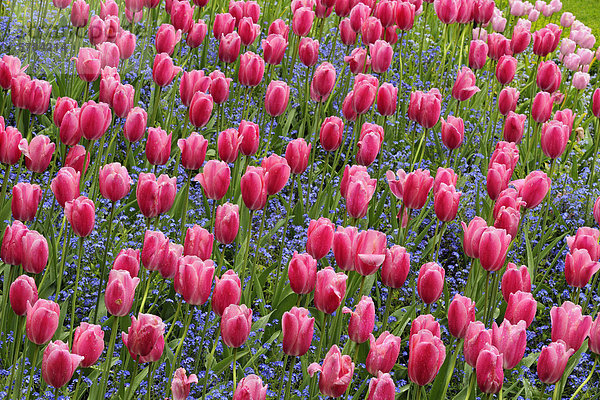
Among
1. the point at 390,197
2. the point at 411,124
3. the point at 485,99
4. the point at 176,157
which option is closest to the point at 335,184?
the point at 390,197

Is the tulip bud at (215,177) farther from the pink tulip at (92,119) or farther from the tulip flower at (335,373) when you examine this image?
the tulip flower at (335,373)

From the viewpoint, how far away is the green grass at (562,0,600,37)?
8.80 metres

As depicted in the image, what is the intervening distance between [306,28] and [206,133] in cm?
87

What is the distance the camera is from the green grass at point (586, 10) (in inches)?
347

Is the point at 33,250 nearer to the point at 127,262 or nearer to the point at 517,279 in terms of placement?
the point at 127,262

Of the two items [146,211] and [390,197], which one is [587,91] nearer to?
[390,197]

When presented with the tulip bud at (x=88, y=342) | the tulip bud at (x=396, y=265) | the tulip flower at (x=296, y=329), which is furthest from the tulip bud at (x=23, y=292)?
the tulip bud at (x=396, y=265)

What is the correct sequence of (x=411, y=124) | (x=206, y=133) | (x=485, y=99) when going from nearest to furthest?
1. (x=206, y=133)
2. (x=411, y=124)
3. (x=485, y=99)

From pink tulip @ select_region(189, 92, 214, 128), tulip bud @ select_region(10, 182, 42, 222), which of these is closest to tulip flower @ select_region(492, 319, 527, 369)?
tulip bud @ select_region(10, 182, 42, 222)

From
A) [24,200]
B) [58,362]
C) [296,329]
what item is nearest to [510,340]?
[296,329]

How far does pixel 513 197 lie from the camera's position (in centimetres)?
277

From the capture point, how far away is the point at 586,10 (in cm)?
939

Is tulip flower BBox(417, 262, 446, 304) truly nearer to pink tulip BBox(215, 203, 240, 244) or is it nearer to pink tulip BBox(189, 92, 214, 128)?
pink tulip BBox(215, 203, 240, 244)

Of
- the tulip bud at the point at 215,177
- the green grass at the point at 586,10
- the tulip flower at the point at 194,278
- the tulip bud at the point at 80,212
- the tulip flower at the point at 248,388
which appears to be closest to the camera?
the tulip flower at the point at 248,388
